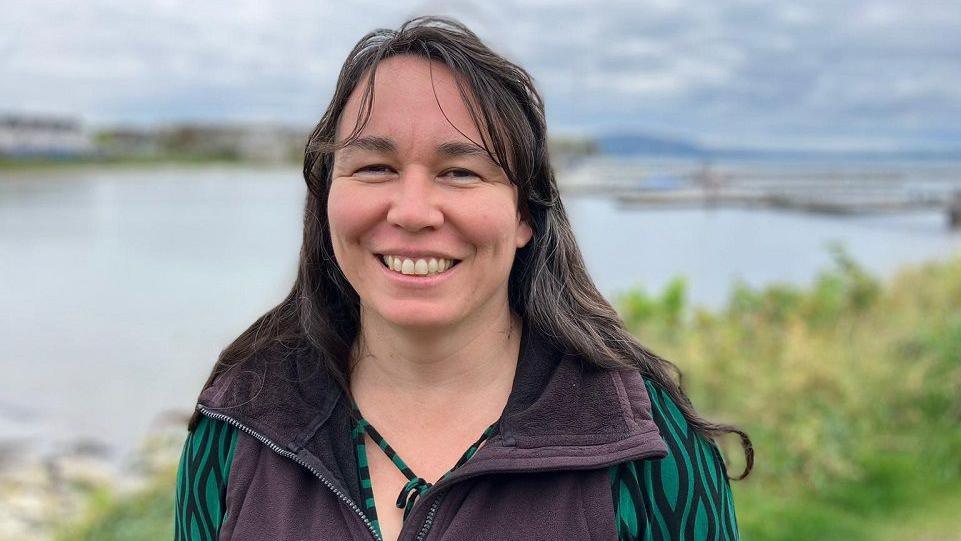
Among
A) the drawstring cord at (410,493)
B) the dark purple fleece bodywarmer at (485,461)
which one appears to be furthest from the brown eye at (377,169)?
the drawstring cord at (410,493)

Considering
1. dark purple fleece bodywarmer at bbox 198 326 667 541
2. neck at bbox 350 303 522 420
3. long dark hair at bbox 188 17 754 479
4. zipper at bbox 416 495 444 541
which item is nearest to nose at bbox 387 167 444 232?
long dark hair at bbox 188 17 754 479

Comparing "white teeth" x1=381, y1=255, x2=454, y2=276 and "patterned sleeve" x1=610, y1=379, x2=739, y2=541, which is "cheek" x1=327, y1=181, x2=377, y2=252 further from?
"patterned sleeve" x1=610, y1=379, x2=739, y2=541

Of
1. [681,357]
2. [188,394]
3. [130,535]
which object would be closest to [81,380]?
[188,394]

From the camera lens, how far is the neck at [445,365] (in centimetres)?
183

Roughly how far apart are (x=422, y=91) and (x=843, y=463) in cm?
416

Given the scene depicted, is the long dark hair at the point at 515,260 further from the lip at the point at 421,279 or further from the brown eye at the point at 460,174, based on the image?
the lip at the point at 421,279

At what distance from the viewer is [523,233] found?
194 centimetres

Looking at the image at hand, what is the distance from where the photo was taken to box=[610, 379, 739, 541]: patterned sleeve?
1634 millimetres

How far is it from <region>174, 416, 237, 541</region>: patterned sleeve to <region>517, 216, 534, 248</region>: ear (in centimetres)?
69

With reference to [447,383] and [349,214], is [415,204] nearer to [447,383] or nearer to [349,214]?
[349,214]

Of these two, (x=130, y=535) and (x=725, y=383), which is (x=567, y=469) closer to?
(x=130, y=535)

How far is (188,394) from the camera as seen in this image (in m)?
9.82

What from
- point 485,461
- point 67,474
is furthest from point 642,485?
point 67,474

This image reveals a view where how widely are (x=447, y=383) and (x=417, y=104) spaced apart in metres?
0.57
